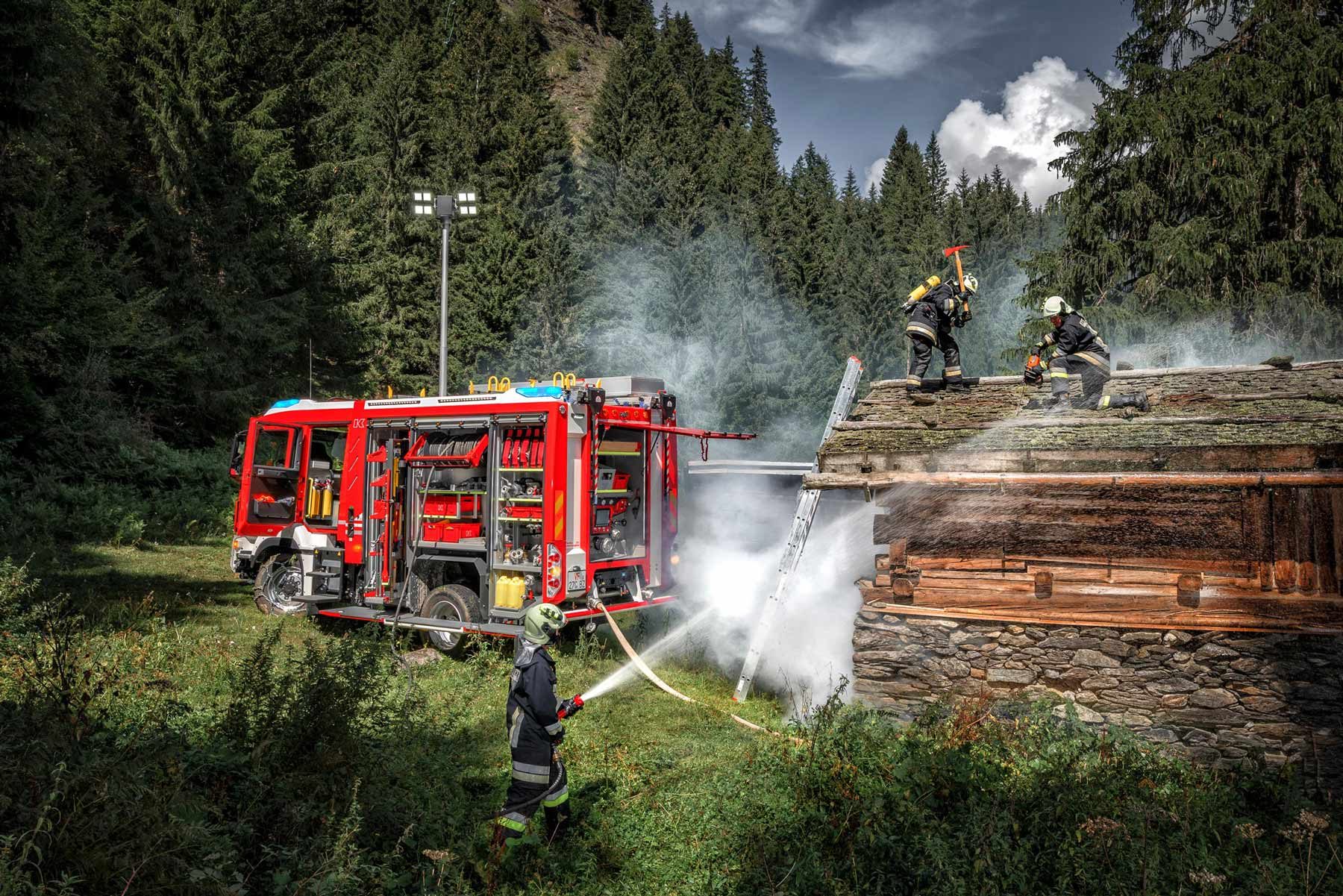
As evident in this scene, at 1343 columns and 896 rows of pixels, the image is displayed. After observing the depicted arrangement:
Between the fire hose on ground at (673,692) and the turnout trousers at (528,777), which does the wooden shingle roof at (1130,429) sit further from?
the turnout trousers at (528,777)

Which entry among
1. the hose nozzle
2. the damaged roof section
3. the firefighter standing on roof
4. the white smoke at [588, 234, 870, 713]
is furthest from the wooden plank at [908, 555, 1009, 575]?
the hose nozzle

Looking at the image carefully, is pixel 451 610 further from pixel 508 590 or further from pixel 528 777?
pixel 528 777

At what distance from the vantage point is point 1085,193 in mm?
18312

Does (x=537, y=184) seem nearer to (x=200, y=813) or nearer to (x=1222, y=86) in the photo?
(x=1222, y=86)

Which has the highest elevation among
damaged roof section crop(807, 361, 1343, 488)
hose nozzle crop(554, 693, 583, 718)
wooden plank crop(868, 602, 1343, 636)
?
damaged roof section crop(807, 361, 1343, 488)

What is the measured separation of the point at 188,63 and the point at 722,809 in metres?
27.7

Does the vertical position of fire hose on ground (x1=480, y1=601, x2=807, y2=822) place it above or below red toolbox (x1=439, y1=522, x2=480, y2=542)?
below

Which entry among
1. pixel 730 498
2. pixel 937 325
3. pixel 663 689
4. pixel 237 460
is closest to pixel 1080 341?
pixel 937 325

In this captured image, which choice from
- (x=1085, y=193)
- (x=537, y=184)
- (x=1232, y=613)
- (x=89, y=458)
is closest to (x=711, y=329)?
(x=537, y=184)

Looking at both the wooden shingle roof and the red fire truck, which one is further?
the red fire truck

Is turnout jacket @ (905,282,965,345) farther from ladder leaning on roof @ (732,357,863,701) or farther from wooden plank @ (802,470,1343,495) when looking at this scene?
wooden plank @ (802,470,1343,495)

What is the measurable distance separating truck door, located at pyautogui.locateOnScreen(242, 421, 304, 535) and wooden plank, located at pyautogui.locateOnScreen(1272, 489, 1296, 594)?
36.5 ft

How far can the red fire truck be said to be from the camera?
9.34 meters

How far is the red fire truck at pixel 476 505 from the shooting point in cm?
934
